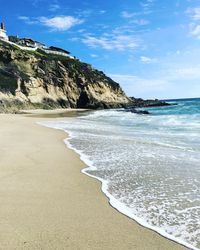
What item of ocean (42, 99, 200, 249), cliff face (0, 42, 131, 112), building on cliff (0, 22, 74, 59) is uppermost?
building on cliff (0, 22, 74, 59)

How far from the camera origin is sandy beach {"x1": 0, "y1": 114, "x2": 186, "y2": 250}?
428 cm

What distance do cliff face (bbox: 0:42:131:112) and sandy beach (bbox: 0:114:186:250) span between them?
41.1 meters

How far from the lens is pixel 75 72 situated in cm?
7862

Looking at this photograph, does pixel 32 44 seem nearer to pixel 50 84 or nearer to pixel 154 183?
pixel 50 84

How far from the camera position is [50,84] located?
67875 millimetres

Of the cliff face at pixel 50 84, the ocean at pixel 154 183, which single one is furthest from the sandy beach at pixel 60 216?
the cliff face at pixel 50 84

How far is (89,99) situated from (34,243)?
72.5 metres

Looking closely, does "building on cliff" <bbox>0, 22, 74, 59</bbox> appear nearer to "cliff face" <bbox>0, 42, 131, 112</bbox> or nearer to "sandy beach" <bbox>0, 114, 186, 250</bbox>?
"cliff face" <bbox>0, 42, 131, 112</bbox>

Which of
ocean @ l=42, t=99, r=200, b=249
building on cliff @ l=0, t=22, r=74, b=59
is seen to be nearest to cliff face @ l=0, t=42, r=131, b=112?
building on cliff @ l=0, t=22, r=74, b=59

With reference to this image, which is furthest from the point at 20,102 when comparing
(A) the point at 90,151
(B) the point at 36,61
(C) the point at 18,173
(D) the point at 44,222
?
(D) the point at 44,222

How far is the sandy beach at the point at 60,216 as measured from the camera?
4281 mm

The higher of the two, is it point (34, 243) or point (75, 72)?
point (75, 72)

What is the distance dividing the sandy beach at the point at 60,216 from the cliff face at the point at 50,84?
4110cm

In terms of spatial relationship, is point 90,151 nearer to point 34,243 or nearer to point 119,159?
point 119,159
